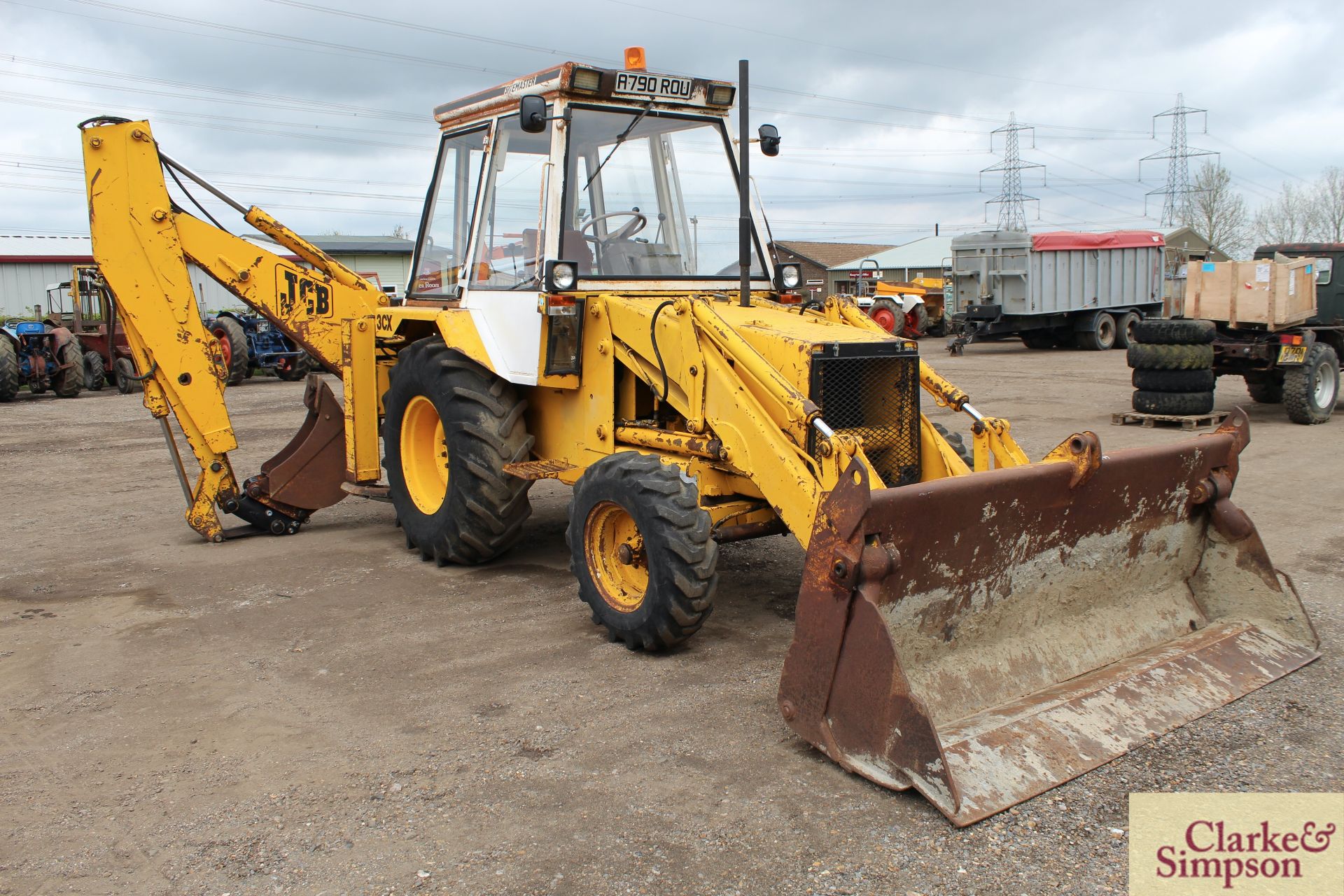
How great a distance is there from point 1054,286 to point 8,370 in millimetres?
20650

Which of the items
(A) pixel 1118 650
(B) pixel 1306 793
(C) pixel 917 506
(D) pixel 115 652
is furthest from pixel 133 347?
(B) pixel 1306 793

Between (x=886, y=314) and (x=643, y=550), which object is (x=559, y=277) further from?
(x=886, y=314)

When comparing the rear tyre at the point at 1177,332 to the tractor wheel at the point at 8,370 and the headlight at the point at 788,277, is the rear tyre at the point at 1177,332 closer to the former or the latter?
the headlight at the point at 788,277

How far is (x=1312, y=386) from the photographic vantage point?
12.3 metres

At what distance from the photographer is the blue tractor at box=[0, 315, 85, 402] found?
18750 mm

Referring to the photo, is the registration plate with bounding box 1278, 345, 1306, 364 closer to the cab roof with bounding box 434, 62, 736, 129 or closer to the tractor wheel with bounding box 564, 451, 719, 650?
the cab roof with bounding box 434, 62, 736, 129

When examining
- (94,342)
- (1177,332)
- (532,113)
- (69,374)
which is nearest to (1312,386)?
(1177,332)

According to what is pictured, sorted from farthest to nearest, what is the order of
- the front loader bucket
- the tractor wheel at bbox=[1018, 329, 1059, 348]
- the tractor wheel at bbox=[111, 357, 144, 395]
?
the tractor wheel at bbox=[1018, 329, 1059, 348]
the tractor wheel at bbox=[111, 357, 144, 395]
the front loader bucket

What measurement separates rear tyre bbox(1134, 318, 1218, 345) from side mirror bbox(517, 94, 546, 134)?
891cm

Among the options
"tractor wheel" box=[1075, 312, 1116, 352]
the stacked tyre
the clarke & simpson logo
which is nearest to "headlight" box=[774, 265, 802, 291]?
the clarke & simpson logo

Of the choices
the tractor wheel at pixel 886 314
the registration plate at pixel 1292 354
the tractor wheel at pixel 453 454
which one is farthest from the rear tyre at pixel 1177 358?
the tractor wheel at pixel 886 314

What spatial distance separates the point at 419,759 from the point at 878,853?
170 centimetres

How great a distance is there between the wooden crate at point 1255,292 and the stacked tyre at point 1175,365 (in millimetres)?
484

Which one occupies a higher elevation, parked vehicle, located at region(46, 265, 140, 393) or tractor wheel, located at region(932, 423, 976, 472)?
parked vehicle, located at region(46, 265, 140, 393)
